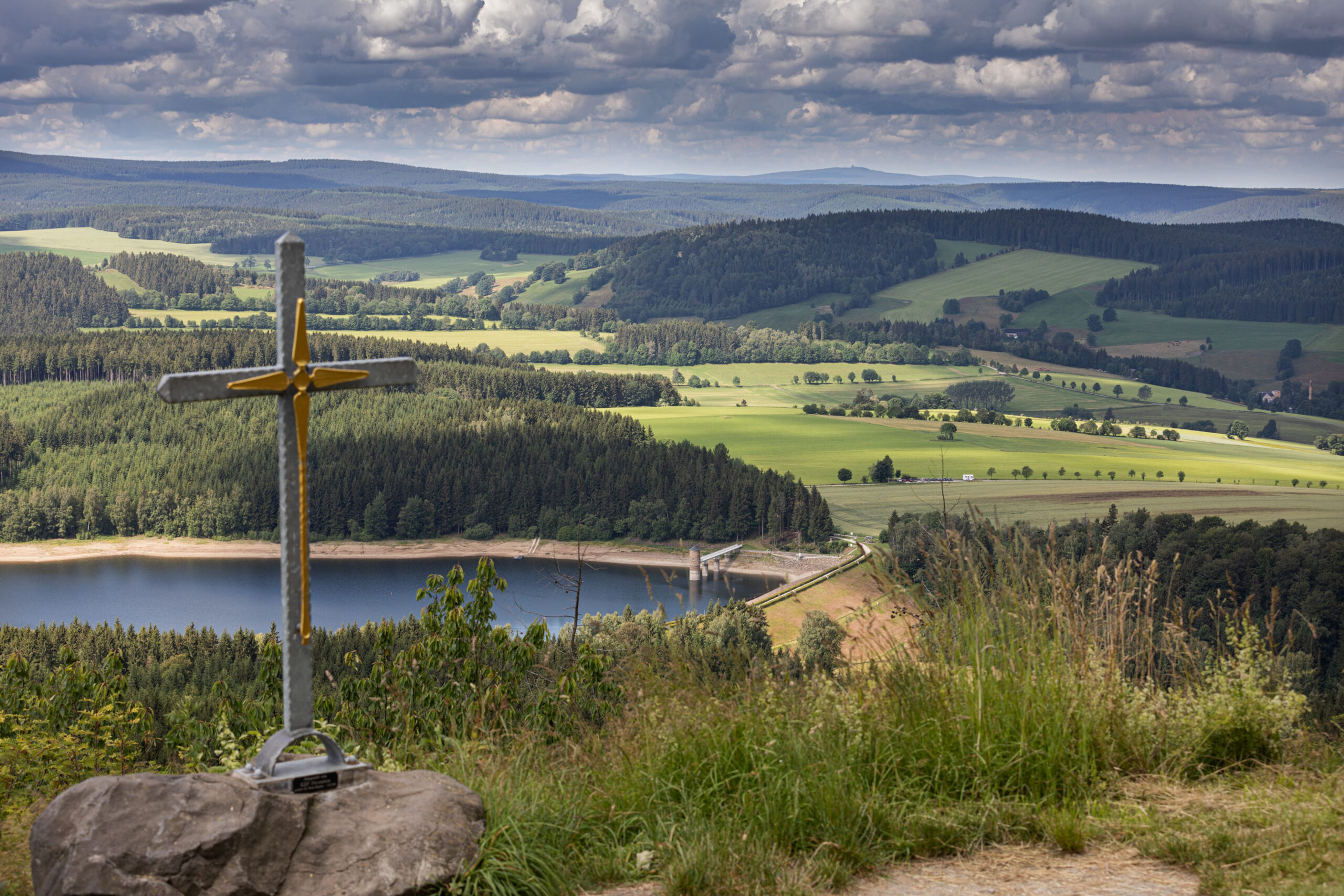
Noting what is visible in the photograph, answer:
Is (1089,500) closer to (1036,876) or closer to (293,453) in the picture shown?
(1036,876)

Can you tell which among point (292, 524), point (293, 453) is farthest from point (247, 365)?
point (292, 524)

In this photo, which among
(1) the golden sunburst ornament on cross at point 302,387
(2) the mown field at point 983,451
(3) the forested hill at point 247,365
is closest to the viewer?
(1) the golden sunburst ornament on cross at point 302,387

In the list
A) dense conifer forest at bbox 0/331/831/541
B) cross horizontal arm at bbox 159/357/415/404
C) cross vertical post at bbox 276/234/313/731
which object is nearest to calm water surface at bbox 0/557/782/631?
dense conifer forest at bbox 0/331/831/541

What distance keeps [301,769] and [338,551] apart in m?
129

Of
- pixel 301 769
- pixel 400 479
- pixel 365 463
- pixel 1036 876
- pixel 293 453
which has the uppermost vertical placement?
pixel 293 453

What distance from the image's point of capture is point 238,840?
19.5 feet

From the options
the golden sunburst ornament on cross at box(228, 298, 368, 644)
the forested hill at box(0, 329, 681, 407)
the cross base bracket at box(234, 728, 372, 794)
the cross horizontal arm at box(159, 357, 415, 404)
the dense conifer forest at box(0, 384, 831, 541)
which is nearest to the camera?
the cross base bracket at box(234, 728, 372, 794)

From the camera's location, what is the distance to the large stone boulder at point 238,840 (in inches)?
225

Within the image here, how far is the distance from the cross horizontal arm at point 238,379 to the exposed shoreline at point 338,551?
111 m

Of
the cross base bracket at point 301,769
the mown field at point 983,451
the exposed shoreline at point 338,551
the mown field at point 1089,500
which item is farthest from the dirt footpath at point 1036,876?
the mown field at point 983,451

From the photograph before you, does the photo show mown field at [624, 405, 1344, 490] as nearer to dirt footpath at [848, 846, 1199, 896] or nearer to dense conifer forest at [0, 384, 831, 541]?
dense conifer forest at [0, 384, 831, 541]

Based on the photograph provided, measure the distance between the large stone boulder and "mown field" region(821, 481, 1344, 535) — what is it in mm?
83918

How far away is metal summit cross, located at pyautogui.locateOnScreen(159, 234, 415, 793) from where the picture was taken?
6.53 metres

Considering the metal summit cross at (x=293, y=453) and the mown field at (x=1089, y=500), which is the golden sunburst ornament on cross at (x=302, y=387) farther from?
the mown field at (x=1089, y=500)
